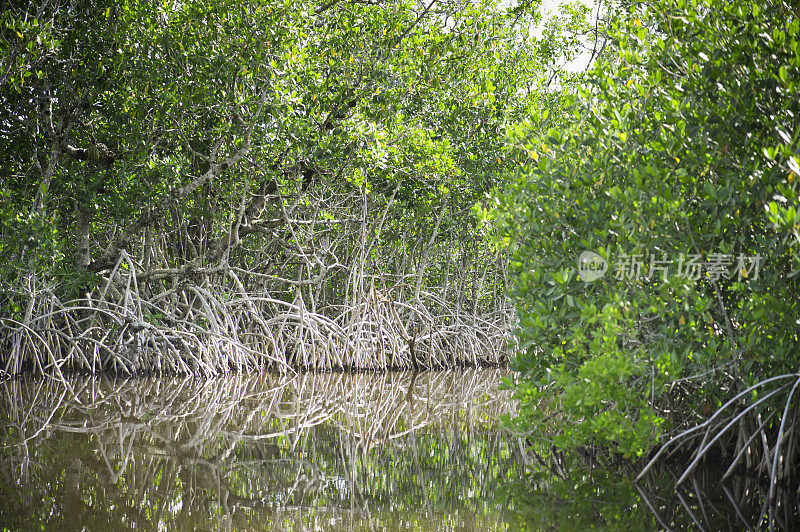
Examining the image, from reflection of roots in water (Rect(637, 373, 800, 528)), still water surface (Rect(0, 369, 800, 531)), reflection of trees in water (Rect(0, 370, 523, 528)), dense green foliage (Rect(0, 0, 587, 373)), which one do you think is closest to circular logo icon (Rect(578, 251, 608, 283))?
reflection of roots in water (Rect(637, 373, 800, 528))

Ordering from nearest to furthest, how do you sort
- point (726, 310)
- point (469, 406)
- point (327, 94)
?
point (726, 310), point (469, 406), point (327, 94)

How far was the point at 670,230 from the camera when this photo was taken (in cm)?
285

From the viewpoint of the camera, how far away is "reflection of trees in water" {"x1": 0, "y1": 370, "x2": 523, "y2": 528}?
2.55 meters

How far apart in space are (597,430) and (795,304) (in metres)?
0.89

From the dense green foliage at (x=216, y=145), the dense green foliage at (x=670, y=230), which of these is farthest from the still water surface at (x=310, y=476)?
the dense green foliage at (x=216, y=145)

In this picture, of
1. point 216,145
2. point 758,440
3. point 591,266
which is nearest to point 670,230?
point 591,266

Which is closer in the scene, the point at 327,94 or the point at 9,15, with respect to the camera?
the point at 9,15

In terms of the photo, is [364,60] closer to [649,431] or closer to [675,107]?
[675,107]

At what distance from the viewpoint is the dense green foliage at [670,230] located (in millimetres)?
2590

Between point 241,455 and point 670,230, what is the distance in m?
2.30

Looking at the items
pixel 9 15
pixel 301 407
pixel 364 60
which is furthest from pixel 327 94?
pixel 301 407

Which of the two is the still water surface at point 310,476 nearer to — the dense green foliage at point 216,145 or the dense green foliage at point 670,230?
the dense green foliage at point 670,230

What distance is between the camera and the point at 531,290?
3168 millimetres

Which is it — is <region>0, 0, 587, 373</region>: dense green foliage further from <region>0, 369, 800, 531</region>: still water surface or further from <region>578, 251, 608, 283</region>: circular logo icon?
<region>578, 251, 608, 283</region>: circular logo icon
